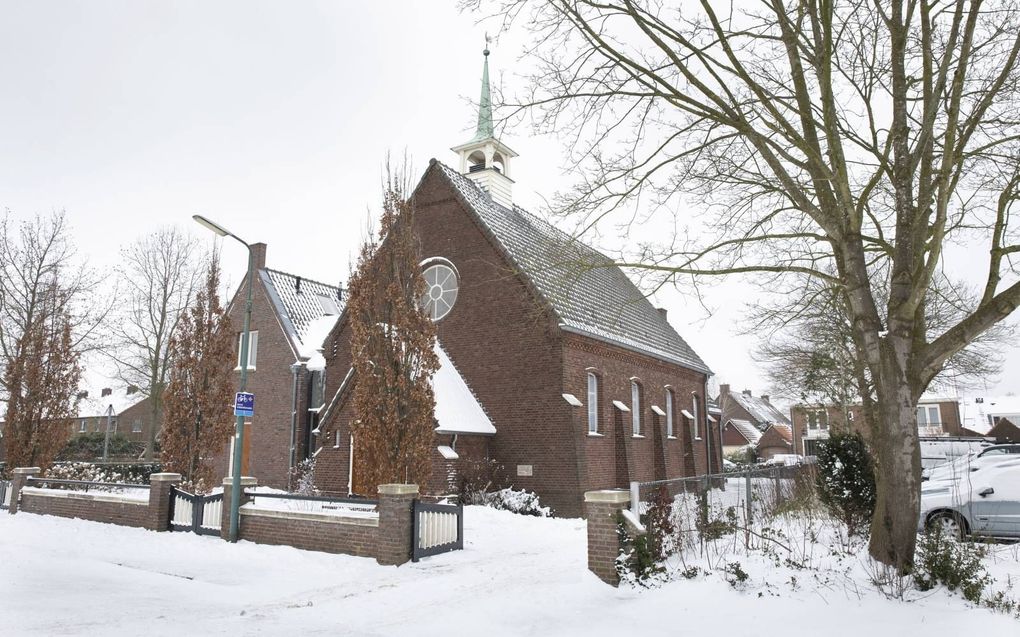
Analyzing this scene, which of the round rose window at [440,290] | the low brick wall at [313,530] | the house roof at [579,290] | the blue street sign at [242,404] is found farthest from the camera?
the round rose window at [440,290]

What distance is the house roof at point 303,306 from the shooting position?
29.3 m

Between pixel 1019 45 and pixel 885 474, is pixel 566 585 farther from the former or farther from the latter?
pixel 1019 45

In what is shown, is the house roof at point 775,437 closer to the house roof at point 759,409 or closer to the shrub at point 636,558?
the house roof at point 759,409

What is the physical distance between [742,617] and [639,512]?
2.50 metres

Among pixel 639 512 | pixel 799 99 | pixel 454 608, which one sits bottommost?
pixel 454 608

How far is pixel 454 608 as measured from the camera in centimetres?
887

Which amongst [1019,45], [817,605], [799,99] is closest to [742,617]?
[817,605]

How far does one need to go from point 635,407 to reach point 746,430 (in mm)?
51012

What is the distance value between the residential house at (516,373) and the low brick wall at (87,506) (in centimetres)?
516

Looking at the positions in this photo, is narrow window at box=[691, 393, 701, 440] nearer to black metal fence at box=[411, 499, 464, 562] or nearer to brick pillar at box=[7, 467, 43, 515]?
black metal fence at box=[411, 499, 464, 562]

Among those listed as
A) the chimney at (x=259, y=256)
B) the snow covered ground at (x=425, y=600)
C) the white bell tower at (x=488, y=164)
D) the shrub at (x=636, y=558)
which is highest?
the white bell tower at (x=488, y=164)

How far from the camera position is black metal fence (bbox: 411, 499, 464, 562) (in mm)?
12125

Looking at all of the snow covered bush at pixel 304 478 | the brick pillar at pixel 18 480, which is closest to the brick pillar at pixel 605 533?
the snow covered bush at pixel 304 478

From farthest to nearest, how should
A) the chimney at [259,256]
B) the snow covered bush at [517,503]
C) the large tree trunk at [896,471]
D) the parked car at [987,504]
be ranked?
the chimney at [259,256] → the snow covered bush at [517,503] → the parked car at [987,504] → the large tree trunk at [896,471]
